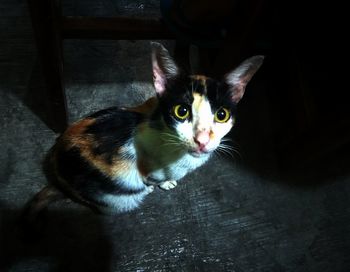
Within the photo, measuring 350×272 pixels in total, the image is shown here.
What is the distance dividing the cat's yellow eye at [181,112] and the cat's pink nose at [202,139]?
7 cm

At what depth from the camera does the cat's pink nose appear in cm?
94

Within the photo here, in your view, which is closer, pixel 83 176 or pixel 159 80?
pixel 159 80

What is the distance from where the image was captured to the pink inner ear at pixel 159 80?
1011 mm

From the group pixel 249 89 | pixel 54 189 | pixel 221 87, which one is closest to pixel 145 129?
pixel 221 87

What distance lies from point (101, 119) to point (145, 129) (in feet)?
0.51

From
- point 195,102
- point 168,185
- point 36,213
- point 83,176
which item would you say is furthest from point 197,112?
point 36,213

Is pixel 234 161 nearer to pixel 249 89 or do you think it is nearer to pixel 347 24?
pixel 249 89

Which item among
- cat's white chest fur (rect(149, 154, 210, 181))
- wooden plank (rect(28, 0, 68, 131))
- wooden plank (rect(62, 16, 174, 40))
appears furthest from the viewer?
wooden plank (rect(62, 16, 174, 40))

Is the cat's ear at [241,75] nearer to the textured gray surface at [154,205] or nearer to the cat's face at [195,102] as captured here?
the cat's face at [195,102]

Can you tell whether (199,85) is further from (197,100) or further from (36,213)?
(36,213)

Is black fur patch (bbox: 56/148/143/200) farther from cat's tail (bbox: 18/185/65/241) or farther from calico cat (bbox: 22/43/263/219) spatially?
cat's tail (bbox: 18/185/65/241)

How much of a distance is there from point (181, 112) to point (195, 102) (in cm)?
5

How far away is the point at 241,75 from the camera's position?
3.36 ft

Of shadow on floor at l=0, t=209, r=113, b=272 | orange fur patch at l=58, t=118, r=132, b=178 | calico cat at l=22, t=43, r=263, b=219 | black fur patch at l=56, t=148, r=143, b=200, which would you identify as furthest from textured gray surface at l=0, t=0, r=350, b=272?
orange fur patch at l=58, t=118, r=132, b=178
